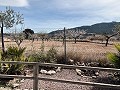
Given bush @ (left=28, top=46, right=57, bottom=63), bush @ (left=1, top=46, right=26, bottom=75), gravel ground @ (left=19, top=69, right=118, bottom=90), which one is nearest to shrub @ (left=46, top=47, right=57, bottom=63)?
bush @ (left=28, top=46, right=57, bottom=63)

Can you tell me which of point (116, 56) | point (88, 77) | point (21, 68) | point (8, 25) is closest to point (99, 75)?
point (88, 77)

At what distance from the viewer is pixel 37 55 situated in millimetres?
14938

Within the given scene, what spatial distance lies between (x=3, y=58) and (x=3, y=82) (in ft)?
7.87

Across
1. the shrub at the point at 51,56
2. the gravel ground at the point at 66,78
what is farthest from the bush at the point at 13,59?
the shrub at the point at 51,56

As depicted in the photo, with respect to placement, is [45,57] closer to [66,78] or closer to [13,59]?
[13,59]

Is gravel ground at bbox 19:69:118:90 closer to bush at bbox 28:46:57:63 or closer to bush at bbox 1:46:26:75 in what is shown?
bush at bbox 1:46:26:75

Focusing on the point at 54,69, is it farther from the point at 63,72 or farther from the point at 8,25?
the point at 8,25

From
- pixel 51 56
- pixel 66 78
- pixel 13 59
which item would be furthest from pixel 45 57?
pixel 66 78

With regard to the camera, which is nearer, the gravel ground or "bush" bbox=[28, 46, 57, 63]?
Answer: the gravel ground

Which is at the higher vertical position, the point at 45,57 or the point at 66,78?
the point at 45,57

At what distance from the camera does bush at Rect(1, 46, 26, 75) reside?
39.6ft

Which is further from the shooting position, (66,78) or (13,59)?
(13,59)

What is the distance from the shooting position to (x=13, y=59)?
1281 cm

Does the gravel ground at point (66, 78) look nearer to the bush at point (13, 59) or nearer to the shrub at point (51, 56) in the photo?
the bush at point (13, 59)
